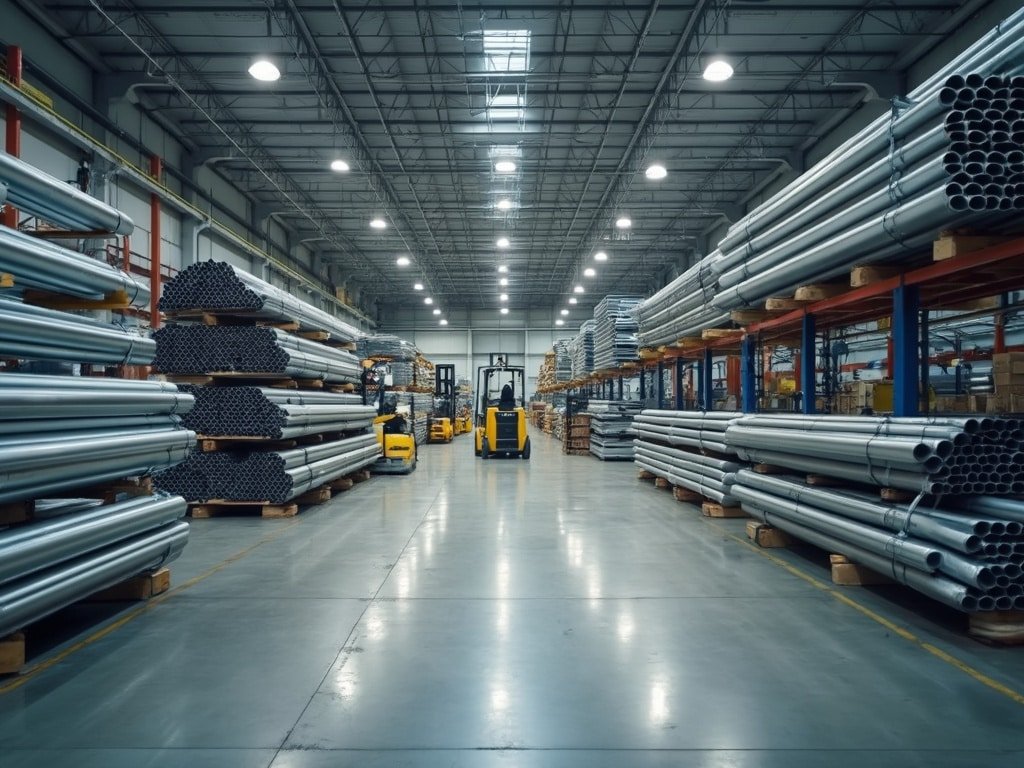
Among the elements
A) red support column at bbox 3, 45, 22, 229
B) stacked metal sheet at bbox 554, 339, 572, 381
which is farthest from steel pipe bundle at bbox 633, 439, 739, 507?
stacked metal sheet at bbox 554, 339, 572, 381

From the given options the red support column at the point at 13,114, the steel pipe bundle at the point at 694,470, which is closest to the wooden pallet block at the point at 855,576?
the steel pipe bundle at the point at 694,470

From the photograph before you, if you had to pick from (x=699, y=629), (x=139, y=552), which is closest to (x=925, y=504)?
(x=699, y=629)

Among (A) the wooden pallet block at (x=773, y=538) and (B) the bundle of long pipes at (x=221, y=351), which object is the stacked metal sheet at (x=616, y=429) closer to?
(A) the wooden pallet block at (x=773, y=538)

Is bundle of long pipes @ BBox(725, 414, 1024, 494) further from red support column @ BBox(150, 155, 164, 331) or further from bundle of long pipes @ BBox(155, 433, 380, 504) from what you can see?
red support column @ BBox(150, 155, 164, 331)

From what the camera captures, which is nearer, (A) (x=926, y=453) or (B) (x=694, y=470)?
(A) (x=926, y=453)

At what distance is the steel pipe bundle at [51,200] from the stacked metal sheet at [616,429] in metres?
13.8

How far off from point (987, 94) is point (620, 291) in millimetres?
33252

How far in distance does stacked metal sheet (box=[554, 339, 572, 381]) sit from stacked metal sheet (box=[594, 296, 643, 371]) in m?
6.64

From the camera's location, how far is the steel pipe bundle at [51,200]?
12.1 feet

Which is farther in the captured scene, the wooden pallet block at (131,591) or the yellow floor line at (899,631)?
the wooden pallet block at (131,591)

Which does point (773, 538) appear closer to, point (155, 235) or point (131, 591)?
point (131, 591)

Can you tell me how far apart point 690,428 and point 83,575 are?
7.50 m

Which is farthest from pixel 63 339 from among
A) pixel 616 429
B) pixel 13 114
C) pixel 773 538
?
pixel 616 429

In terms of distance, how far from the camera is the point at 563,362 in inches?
965
